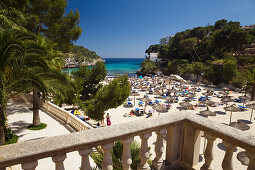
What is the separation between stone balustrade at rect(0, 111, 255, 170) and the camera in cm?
134

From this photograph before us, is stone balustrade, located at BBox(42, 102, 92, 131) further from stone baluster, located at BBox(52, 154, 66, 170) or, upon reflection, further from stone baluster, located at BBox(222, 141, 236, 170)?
stone baluster, located at BBox(222, 141, 236, 170)

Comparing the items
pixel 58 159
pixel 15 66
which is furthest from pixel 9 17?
pixel 58 159

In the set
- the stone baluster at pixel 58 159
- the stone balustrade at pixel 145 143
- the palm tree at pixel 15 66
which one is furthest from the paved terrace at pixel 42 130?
the stone baluster at pixel 58 159

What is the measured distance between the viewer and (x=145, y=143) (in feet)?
6.48

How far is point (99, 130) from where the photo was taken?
5.43ft

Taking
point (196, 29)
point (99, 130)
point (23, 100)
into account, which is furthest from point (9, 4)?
point (196, 29)

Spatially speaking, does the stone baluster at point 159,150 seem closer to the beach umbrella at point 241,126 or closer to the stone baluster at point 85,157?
the stone baluster at point 85,157

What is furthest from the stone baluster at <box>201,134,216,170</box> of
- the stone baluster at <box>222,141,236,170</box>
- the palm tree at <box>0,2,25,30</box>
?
the palm tree at <box>0,2,25,30</box>

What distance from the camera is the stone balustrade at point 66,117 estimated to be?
764 cm

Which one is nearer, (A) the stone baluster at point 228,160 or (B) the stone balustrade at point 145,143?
(B) the stone balustrade at point 145,143

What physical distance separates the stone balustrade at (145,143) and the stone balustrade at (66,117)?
17.6ft

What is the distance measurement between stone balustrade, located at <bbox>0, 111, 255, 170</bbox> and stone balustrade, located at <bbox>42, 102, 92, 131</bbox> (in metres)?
5.37

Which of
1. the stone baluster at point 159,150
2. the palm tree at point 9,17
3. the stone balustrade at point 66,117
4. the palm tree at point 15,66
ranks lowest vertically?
the stone balustrade at point 66,117

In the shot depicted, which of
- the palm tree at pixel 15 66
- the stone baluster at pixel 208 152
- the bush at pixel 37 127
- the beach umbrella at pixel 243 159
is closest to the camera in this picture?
the stone baluster at pixel 208 152
